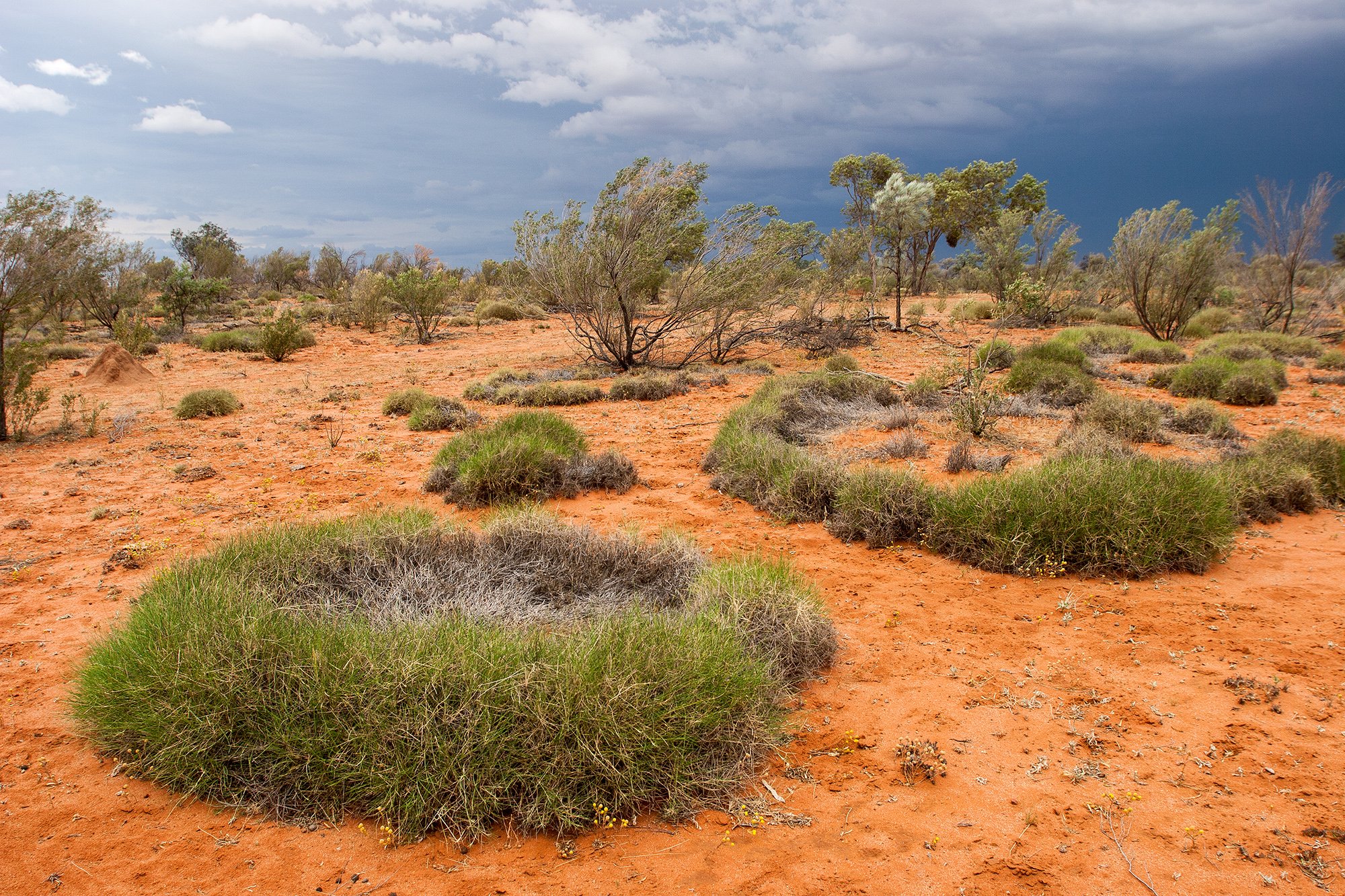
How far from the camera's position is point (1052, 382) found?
35.7ft

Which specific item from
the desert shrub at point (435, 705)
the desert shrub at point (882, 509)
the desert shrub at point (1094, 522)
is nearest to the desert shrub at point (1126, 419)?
the desert shrub at point (1094, 522)

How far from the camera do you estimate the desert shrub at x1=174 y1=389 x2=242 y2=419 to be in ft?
36.8

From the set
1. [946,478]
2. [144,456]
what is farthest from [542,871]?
[144,456]

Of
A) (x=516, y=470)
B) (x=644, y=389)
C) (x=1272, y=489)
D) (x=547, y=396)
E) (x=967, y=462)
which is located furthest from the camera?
(x=644, y=389)

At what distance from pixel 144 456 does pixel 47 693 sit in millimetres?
6364

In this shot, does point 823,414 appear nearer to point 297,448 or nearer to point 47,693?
point 297,448

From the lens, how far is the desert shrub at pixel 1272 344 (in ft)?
49.6

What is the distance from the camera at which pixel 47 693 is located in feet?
12.3

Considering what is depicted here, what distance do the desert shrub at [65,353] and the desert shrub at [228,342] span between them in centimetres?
258

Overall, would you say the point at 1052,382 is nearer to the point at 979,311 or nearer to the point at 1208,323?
the point at 1208,323

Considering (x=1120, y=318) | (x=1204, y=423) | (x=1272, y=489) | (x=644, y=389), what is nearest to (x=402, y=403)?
(x=644, y=389)

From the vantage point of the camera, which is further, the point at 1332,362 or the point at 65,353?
the point at 65,353

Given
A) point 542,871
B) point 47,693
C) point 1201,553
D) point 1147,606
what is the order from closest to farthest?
point 542,871 < point 47,693 < point 1147,606 < point 1201,553

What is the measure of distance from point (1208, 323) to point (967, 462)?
16.8 m
